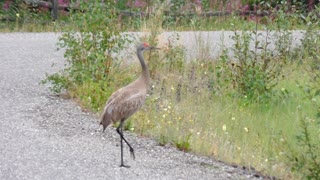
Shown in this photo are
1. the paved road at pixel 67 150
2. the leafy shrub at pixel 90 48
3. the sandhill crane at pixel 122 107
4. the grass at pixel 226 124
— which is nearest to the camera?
the paved road at pixel 67 150

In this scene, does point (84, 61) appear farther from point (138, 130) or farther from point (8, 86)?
point (138, 130)

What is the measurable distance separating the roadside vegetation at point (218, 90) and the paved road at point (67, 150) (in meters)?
0.32

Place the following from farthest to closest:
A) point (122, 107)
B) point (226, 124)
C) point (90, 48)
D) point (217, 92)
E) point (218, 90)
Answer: point (218, 90) → point (217, 92) → point (90, 48) → point (226, 124) → point (122, 107)

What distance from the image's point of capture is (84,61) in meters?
12.0

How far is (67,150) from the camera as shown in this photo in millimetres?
8820

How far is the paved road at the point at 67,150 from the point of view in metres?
8.06

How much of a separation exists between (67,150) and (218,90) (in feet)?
13.1

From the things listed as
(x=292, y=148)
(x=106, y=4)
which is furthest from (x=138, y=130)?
(x=106, y=4)

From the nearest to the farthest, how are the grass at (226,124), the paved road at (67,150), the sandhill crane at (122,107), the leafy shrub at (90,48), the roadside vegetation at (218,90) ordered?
the paved road at (67,150), the sandhill crane at (122,107), the grass at (226,124), the roadside vegetation at (218,90), the leafy shrub at (90,48)

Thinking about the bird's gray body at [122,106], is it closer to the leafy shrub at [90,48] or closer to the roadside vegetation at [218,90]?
the roadside vegetation at [218,90]

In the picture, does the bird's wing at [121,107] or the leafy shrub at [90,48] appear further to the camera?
the leafy shrub at [90,48]

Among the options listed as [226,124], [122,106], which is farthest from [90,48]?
[122,106]

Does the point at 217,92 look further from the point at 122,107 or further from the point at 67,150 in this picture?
the point at 67,150

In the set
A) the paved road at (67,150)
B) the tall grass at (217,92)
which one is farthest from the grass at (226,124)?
the paved road at (67,150)
